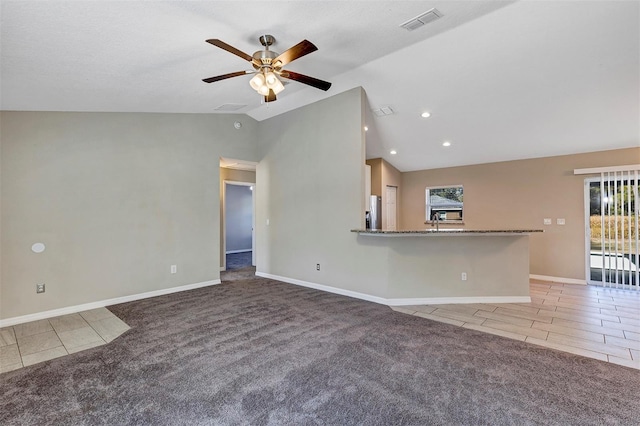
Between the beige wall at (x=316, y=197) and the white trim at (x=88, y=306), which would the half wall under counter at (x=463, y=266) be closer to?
the beige wall at (x=316, y=197)

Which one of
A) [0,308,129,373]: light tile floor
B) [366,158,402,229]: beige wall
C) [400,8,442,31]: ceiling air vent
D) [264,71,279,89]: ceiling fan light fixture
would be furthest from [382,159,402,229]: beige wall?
[0,308,129,373]: light tile floor

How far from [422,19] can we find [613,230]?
542 cm

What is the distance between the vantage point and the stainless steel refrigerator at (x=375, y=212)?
256 inches

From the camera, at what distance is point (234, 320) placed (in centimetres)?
356

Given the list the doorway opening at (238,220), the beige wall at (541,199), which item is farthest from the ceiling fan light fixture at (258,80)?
the doorway opening at (238,220)

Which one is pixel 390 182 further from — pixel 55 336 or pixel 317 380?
pixel 55 336

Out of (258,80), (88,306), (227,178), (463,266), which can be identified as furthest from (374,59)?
(88,306)

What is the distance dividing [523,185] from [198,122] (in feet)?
21.5

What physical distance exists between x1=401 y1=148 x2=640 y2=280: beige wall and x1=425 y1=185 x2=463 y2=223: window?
0.71 feet

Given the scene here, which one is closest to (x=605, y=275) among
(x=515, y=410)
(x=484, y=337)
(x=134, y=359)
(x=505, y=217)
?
(x=505, y=217)

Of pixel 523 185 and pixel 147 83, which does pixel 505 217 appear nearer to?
pixel 523 185

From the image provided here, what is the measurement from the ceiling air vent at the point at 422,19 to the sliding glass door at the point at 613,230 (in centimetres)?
483

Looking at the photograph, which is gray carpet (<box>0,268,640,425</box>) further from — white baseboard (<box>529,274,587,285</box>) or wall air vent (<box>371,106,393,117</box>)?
white baseboard (<box>529,274,587,285</box>)

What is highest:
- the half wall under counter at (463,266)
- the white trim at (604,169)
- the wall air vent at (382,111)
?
the wall air vent at (382,111)
